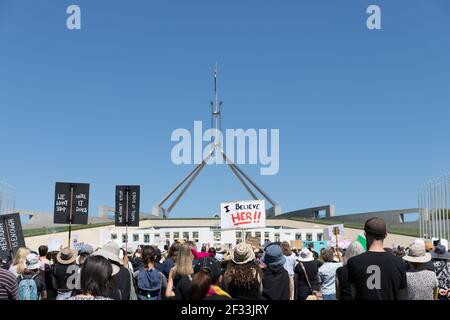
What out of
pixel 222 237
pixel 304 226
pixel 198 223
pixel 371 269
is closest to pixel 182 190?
pixel 198 223

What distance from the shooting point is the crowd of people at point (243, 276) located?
4221 millimetres

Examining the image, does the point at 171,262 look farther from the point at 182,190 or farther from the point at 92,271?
the point at 182,190

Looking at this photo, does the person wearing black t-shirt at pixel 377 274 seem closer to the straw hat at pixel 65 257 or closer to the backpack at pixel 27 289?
the straw hat at pixel 65 257

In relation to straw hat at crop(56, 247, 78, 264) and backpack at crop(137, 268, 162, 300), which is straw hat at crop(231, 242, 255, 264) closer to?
backpack at crop(137, 268, 162, 300)

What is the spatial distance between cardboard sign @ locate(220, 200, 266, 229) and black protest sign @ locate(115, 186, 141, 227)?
313cm

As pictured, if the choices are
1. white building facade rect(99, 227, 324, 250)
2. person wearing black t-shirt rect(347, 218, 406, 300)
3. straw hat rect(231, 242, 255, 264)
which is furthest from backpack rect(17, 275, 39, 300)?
white building facade rect(99, 227, 324, 250)

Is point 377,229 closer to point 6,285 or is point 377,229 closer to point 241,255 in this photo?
point 241,255

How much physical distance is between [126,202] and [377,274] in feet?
31.9

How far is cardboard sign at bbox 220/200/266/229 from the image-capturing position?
15734 mm

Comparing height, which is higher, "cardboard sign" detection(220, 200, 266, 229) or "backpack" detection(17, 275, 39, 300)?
"cardboard sign" detection(220, 200, 266, 229)

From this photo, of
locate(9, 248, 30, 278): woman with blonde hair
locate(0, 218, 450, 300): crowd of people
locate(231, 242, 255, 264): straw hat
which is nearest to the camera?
locate(0, 218, 450, 300): crowd of people

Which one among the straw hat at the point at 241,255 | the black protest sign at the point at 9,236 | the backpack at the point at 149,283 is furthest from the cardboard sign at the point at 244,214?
the straw hat at the point at 241,255

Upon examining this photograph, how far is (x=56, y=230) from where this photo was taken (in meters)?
48.8
